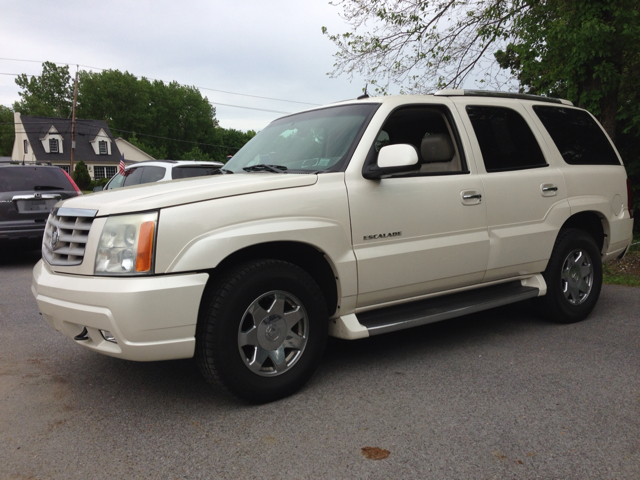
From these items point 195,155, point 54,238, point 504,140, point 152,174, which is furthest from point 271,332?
point 195,155

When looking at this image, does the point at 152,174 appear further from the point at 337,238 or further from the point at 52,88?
the point at 52,88

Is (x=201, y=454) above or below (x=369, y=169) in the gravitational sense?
below

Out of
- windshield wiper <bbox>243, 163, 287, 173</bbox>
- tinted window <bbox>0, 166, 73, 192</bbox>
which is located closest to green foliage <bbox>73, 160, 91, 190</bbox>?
tinted window <bbox>0, 166, 73, 192</bbox>

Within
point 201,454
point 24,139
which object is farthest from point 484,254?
point 24,139

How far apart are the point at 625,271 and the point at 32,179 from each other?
953cm

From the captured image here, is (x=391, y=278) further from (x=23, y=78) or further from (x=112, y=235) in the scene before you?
(x=23, y=78)

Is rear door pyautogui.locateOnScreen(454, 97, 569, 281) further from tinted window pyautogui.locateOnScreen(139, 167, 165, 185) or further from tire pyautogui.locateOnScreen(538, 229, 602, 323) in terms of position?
tinted window pyautogui.locateOnScreen(139, 167, 165, 185)

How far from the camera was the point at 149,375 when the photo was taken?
3893mm

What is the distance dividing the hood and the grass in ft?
17.9

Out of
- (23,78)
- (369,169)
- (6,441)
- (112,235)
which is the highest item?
(23,78)

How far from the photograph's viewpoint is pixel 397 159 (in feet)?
11.8

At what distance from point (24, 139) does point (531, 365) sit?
68.5 metres

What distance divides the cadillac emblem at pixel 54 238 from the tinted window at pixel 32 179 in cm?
651

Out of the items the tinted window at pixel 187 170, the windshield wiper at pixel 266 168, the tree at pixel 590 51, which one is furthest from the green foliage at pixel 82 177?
the windshield wiper at pixel 266 168
